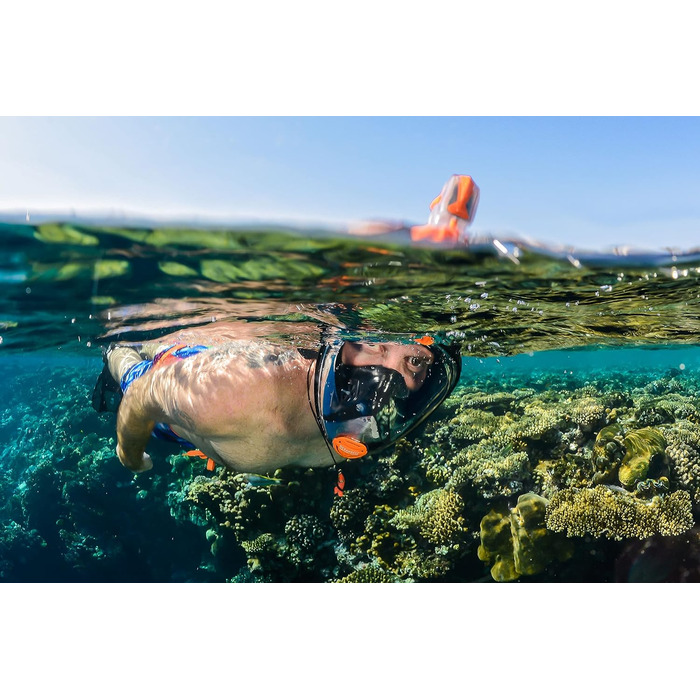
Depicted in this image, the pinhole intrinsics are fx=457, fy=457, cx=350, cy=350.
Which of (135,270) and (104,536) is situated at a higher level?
(135,270)

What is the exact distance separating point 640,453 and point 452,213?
8481 millimetres

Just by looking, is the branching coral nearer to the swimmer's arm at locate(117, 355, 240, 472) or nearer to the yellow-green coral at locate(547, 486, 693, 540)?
the yellow-green coral at locate(547, 486, 693, 540)

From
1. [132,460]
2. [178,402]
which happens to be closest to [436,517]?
[132,460]

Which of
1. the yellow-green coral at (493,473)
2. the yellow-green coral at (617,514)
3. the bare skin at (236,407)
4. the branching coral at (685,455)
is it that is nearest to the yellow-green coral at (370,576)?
the yellow-green coral at (493,473)

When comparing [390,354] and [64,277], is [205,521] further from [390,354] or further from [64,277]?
[390,354]

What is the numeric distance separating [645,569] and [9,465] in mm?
21065

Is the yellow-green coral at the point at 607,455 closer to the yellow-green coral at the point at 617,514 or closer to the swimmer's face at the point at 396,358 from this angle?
the yellow-green coral at the point at 617,514

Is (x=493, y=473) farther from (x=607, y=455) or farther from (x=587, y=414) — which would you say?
(x=587, y=414)

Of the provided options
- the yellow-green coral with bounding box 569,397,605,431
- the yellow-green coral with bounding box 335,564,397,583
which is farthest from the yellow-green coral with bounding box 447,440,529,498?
the yellow-green coral with bounding box 335,564,397,583

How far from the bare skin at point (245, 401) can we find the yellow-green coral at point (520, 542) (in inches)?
231

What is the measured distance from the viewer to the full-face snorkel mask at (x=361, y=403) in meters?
4.61

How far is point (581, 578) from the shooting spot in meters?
9.35

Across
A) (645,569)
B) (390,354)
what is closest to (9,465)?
(390,354)

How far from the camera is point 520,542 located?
30.9 ft
